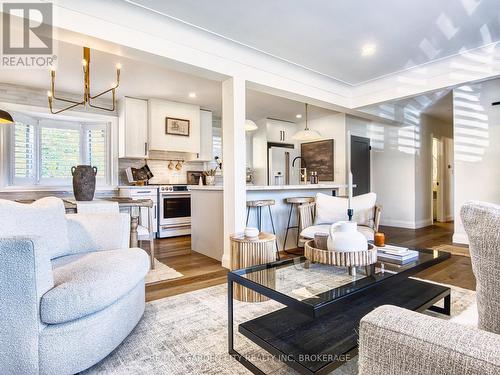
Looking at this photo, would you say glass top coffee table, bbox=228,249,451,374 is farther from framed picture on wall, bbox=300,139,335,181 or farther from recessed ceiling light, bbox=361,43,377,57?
framed picture on wall, bbox=300,139,335,181

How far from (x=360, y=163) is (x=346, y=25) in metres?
3.97

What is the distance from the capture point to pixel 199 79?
4207mm

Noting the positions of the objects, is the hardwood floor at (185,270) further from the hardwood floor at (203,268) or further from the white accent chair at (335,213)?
the white accent chair at (335,213)

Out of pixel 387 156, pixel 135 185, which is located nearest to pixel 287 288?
pixel 135 185

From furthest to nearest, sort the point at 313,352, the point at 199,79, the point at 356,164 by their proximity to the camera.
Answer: the point at 356,164
the point at 199,79
the point at 313,352

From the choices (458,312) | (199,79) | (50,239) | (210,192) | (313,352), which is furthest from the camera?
(199,79)

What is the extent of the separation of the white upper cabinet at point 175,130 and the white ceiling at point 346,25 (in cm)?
261

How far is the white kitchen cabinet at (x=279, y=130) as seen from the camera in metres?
6.60

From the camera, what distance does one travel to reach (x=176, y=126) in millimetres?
5480

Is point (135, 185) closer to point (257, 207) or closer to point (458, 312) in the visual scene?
point (257, 207)

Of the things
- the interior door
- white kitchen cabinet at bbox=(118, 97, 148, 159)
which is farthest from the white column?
the interior door

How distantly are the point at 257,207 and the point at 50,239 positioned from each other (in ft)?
7.89

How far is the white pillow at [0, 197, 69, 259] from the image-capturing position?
67.5 inches

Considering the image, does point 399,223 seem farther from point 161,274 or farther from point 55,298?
point 55,298
